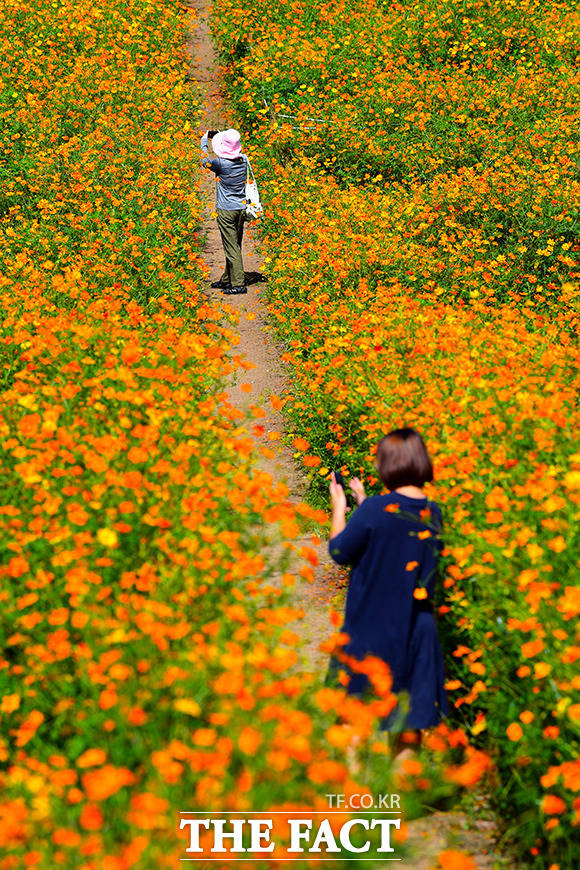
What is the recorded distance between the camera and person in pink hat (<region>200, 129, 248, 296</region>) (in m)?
8.95

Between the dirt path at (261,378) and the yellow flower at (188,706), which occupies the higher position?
the dirt path at (261,378)

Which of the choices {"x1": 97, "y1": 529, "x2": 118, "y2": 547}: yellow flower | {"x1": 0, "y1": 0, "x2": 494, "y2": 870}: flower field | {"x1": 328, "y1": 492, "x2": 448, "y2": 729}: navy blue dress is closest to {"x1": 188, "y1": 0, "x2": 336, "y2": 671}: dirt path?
{"x1": 0, "y1": 0, "x2": 494, "y2": 870}: flower field

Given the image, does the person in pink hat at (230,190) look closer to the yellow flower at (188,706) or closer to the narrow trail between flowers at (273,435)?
the narrow trail between flowers at (273,435)

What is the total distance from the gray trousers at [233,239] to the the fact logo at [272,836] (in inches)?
317

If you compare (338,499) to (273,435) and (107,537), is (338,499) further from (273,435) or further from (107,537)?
(107,537)

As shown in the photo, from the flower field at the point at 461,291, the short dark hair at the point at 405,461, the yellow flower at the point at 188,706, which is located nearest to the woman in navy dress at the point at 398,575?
the short dark hair at the point at 405,461

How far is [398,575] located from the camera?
322 centimetres

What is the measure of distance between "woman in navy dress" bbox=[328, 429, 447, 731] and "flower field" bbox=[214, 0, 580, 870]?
0.57ft

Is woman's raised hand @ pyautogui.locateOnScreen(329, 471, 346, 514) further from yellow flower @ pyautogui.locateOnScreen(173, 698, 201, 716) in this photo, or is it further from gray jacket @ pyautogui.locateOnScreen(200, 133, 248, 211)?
gray jacket @ pyautogui.locateOnScreen(200, 133, 248, 211)

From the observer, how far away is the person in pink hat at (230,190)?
8945 mm

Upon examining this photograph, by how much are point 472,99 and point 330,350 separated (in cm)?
838

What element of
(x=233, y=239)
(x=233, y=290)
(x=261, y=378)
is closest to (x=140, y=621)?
(x=261, y=378)

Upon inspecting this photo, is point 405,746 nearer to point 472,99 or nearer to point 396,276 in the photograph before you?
point 396,276

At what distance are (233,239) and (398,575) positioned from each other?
23.0ft
